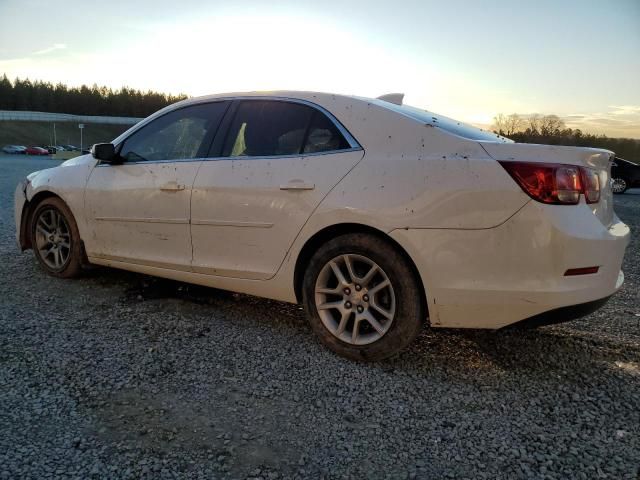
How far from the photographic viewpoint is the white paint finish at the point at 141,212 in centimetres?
382

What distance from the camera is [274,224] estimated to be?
334 cm

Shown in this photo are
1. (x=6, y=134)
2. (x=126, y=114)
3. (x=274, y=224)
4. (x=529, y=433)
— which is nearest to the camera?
(x=529, y=433)

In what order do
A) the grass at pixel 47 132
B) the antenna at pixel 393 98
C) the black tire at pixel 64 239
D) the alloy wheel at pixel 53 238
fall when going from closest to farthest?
the antenna at pixel 393 98 → the black tire at pixel 64 239 → the alloy wheel at pixel 53 238 → the grass at pixel 47 132

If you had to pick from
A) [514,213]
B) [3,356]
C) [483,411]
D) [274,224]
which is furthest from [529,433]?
[3,356]

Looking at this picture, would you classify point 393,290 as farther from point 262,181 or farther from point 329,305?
point 262,181

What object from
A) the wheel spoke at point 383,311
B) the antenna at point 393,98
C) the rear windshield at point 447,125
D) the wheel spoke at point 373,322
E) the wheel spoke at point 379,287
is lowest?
the wheel spoke at point 373,322

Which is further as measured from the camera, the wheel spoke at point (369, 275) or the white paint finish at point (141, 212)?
the white paint finish at point (141, 212)

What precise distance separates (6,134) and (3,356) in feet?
290

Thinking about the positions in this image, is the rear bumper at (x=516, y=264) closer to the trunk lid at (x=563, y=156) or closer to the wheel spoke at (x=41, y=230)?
the trunk lid at (x=563, y=156)

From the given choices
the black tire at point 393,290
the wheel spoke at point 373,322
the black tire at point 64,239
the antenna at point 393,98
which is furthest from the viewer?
the black tire at point 64,239

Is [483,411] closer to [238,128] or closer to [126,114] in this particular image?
[238,128]

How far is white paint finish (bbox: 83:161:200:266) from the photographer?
382 cm

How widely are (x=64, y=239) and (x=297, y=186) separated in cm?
271

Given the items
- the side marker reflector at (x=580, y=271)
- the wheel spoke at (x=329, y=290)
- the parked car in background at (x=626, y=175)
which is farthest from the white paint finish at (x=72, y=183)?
the parked car in background at (x=626, y=175)
